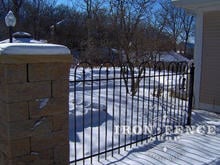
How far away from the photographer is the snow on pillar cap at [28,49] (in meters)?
2.12

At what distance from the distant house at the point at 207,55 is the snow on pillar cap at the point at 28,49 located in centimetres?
459

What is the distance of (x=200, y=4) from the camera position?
6148 mm

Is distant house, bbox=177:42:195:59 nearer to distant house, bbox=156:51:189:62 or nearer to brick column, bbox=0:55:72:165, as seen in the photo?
distant house, bbox=156:51:189:62

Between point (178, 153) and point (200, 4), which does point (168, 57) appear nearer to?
point (200, 4)

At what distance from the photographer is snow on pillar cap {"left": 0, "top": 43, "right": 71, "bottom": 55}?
6.97 feet

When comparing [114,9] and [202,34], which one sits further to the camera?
[114,9]

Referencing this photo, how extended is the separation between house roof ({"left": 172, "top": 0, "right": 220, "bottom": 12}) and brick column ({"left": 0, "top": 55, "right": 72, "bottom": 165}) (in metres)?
4.39

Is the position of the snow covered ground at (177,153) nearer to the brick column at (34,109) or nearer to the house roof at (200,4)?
the brick column at (34,109)

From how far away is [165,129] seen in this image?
15.2 ft

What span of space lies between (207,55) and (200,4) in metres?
1.14

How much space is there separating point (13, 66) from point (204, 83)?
5341mm

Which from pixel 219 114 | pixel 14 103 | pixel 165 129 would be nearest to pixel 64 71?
pixel 14 103

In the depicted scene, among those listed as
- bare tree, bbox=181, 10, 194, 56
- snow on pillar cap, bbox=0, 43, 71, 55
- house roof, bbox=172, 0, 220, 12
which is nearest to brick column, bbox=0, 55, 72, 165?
snow on pillar cap, bbox=0, 43, 71, 55

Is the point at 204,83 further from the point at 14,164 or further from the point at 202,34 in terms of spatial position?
the point at 14,164
